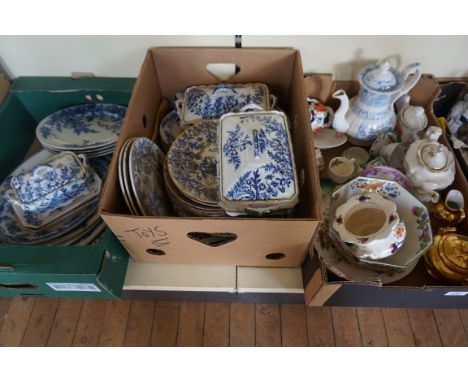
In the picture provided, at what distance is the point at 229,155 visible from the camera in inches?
24.0

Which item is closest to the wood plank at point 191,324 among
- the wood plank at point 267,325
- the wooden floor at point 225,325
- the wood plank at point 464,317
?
the wooden floor at point 225,325

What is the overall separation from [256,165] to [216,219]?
139mm

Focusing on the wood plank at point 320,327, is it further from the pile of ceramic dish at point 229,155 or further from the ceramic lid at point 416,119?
the ceramic lid at point 416,119

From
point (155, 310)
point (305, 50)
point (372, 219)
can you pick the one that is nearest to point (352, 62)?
point (305, 50)

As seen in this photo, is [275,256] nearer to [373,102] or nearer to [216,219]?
[216,219]

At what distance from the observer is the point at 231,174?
0.59 meters

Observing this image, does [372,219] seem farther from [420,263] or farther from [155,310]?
[155,310]

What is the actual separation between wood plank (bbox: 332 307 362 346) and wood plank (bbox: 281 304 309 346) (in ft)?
0.24

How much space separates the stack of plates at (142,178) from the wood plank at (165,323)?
24 centimetres

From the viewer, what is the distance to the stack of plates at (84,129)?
0.83 meters

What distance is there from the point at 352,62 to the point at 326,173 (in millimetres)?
291

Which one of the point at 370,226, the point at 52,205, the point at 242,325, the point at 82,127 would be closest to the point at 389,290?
the point at 370,226

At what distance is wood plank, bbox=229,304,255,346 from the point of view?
757mm

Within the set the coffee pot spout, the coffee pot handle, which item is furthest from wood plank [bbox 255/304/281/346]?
the coffee pot handle
